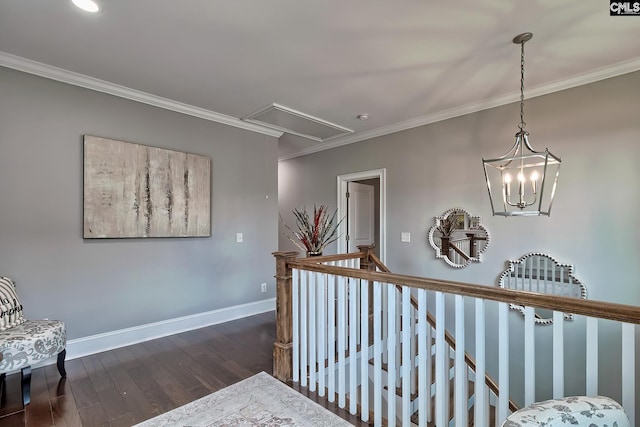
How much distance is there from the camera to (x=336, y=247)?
5.00m

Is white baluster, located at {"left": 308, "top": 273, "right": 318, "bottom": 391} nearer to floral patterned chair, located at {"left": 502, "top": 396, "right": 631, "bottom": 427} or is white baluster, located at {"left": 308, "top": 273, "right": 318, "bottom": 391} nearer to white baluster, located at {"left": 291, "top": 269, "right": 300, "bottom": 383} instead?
white baluster, located at {"left": 291, "top": 269, "right": 300, "bottom": 383}

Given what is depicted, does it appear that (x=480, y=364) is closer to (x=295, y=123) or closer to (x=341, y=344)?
(x=341, y=344)

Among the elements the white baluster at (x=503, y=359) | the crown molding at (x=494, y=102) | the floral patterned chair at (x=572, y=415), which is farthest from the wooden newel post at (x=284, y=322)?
the crown molding at (x=494, y=102)

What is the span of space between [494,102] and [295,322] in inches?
120

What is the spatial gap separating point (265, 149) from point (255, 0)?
2.55m

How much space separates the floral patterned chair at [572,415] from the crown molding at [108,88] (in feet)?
12.4

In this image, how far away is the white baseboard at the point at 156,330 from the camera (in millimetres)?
2869

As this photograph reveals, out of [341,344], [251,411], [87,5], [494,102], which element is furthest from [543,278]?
[87,5]

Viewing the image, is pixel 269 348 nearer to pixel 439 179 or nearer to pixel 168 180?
pixel 168 180

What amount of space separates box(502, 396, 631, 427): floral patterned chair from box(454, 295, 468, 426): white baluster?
53 centimetres

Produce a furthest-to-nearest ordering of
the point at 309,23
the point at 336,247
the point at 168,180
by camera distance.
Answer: the point at 336,247
the point at 168,180
the point at 309,23

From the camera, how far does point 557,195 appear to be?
296 cm

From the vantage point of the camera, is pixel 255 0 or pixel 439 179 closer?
pixel 255 0

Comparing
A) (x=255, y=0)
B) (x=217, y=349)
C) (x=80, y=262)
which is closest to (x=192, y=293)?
(x=217, y=349)
